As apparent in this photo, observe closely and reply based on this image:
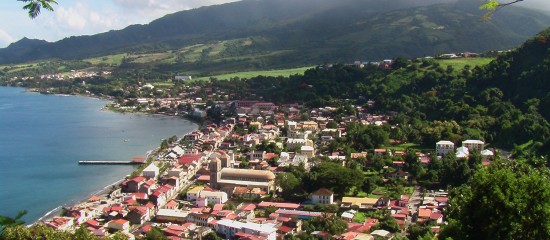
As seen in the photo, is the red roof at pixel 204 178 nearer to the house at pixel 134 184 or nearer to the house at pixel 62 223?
the house at pixel 134 184

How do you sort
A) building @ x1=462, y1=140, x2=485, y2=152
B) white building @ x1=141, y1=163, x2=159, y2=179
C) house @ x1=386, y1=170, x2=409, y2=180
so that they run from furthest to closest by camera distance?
building @ x1=462, y1=140, x2=485, y2=152 < white building @ x1=141, y1=163, x2=159, y2=179 < house @ x1=386, y1=170, x2=409, y2=180

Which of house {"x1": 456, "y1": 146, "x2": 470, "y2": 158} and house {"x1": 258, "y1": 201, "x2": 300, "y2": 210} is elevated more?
→ house {"x1": 456, "y1": 146, "x2": 470, "y2": 158}

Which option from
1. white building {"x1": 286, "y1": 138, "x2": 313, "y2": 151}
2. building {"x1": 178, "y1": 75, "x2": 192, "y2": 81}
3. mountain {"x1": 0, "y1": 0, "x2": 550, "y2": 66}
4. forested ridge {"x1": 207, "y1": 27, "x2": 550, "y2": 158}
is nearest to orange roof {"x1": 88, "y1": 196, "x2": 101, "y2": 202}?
white building {"x1": 286, "y1": 138, "x2": 313, "y2": 151}

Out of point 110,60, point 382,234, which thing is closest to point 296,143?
point 382,234

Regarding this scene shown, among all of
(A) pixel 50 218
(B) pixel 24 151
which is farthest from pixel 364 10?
(A) pixel 50 218

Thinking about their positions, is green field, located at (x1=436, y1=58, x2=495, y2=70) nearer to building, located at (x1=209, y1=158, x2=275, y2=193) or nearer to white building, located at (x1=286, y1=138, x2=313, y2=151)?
white building, located at (x1=286, y1=138, x2=313, y2=151)

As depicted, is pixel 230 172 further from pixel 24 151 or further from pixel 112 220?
pixel 24 151

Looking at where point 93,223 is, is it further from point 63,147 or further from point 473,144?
point 63,147
